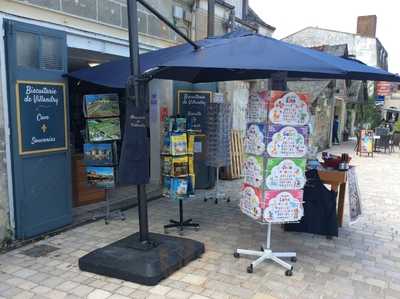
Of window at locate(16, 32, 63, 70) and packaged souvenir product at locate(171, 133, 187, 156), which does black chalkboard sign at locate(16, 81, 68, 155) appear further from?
packaged souvenir product at locate(171, 133, 187, 156)

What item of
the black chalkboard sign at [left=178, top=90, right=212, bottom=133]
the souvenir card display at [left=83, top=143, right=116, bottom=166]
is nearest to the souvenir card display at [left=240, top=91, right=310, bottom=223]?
the souvenir card display at [left=83, top=143, right=116, bottom=166]

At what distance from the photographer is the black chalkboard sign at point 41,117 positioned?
4.17m

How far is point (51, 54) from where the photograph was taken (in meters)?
→ 4.50

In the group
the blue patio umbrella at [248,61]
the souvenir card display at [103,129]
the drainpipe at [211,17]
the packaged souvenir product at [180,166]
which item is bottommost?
the packaged souvenir product at [180,166]

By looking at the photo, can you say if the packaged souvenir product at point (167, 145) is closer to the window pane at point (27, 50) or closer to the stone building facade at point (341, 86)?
the window pane at point (27, 50)

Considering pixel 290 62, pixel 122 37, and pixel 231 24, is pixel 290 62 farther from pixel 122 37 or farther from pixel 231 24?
pixel 231 24

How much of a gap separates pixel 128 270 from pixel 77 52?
11.5 feet

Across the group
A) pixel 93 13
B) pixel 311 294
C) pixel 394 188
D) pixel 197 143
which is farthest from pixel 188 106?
pixel 394 188

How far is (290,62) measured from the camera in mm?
3215

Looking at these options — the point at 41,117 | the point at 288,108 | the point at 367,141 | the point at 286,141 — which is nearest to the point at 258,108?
the point at 288,108

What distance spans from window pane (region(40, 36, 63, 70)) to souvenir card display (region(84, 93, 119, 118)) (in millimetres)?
544

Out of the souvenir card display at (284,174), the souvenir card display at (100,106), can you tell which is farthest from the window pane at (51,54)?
the souvenir card display at (284,174)

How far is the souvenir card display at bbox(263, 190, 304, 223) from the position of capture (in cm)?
369

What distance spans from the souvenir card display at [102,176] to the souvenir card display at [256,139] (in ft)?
6.71
